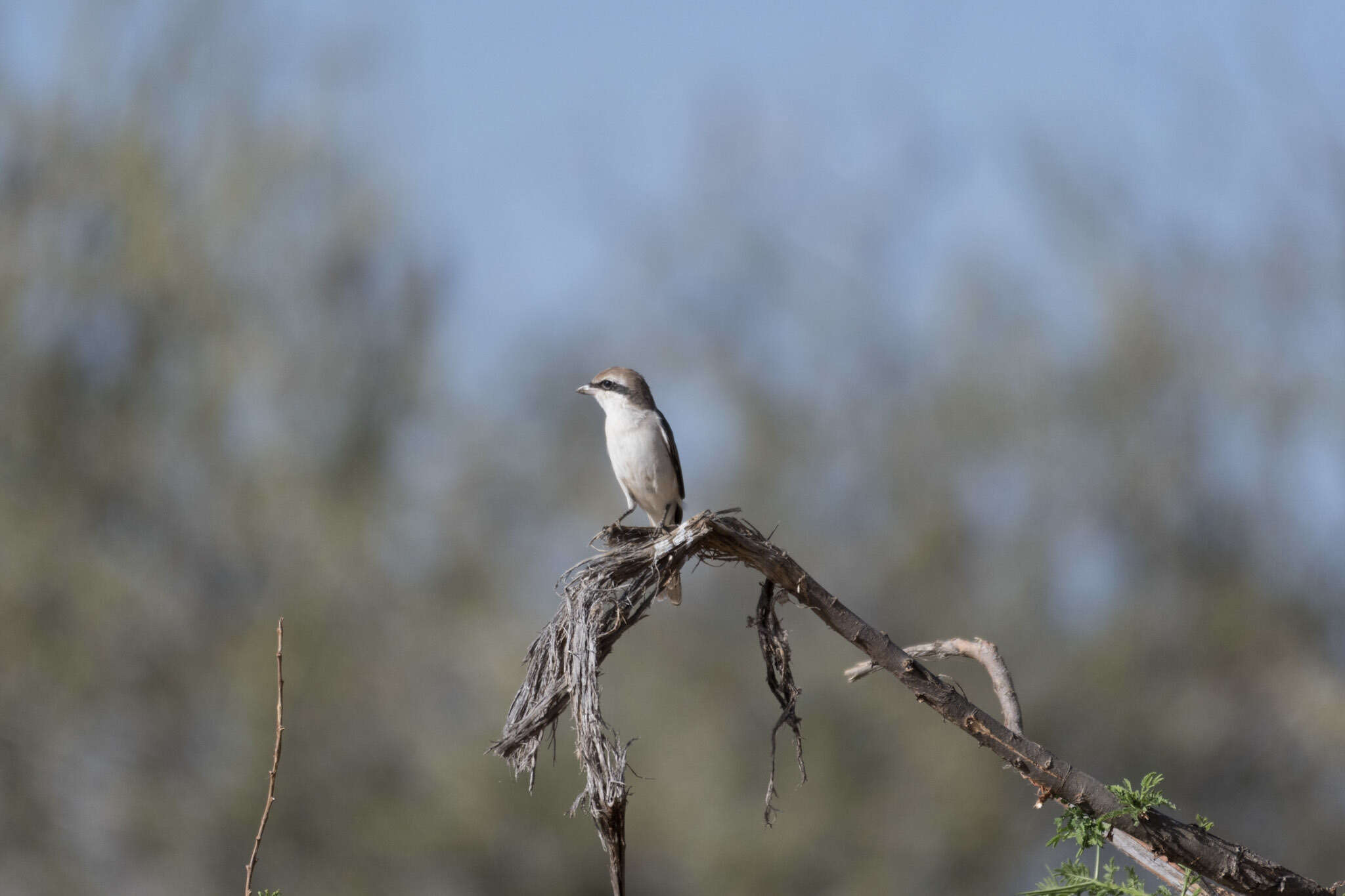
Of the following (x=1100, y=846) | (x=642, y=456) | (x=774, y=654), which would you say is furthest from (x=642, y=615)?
(x=642, y=456)

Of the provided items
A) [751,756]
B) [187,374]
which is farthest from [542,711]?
[187,374]

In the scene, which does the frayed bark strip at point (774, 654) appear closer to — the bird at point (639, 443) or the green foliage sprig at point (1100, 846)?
the green foliage sprig at point (1100, 846)

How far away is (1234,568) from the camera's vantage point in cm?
1700

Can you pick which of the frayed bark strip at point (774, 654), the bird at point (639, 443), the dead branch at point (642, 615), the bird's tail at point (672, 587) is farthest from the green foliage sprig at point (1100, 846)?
the bird at point (639, 443)

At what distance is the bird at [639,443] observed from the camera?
5945mm

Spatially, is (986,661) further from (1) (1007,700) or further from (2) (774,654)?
(2) (774,654)

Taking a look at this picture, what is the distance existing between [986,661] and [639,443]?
3.34m

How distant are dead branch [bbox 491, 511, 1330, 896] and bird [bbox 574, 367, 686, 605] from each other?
308cm

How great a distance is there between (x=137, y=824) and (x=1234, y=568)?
1544 centimetres

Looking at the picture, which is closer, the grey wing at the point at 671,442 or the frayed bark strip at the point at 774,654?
the frayed bark strip at the point at 774,654

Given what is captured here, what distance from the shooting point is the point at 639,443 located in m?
5.94

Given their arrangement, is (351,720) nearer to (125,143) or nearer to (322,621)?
(322,621)

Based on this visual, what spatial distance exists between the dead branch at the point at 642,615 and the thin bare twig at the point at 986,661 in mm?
159

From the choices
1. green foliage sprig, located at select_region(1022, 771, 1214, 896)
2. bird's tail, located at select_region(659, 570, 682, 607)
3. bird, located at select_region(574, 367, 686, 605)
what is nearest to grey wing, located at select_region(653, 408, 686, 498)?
bird, located at select_region(574, 367, 686, 605)
